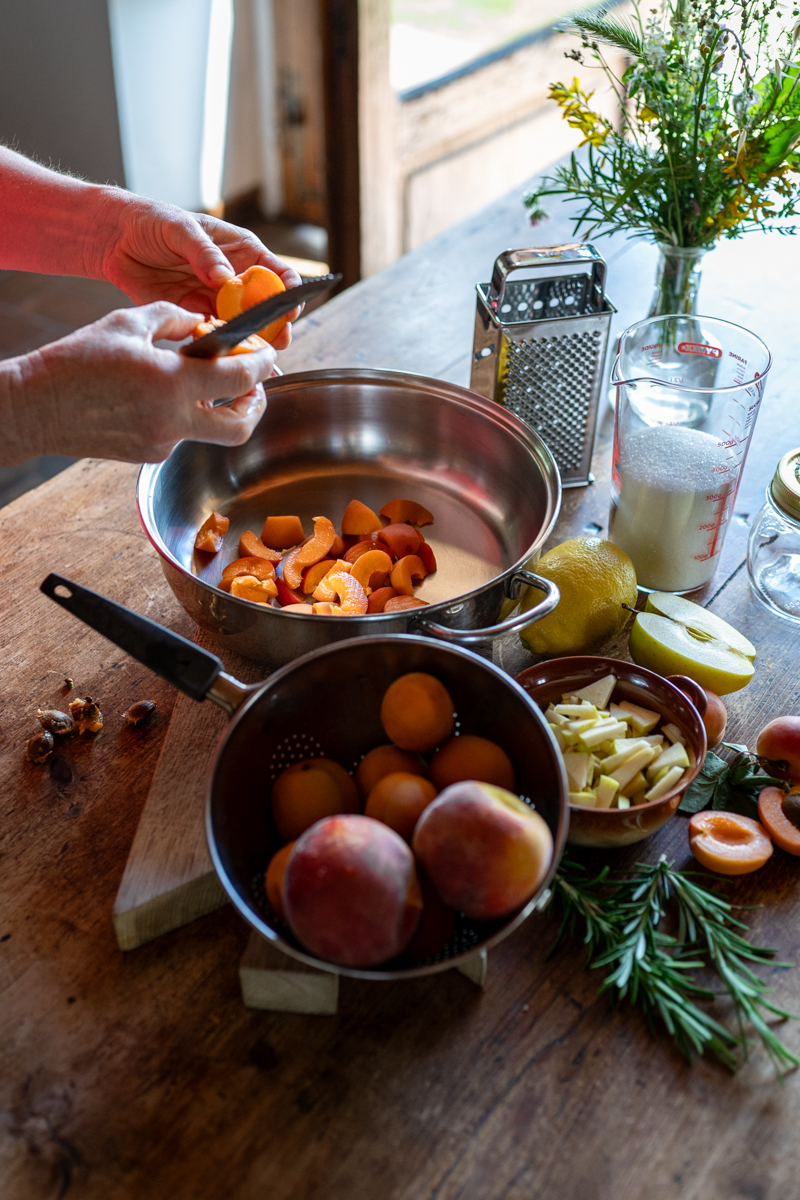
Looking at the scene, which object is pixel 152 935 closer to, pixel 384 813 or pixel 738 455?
pixel 384 813

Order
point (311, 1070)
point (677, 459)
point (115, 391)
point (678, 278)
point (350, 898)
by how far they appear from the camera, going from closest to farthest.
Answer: point (350, 898) → point (311, 1070) → point (115, 391) → point (677, 459) → point (678, 278)

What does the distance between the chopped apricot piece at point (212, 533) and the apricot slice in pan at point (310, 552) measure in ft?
0.35

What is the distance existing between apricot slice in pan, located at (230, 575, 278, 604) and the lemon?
330mm

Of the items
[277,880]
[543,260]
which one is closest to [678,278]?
[543,260]

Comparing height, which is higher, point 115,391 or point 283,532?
point 115,391

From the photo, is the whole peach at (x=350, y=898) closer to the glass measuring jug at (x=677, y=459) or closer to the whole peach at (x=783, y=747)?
the whole peach at (x=783, y=747)

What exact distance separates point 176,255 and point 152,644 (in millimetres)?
690

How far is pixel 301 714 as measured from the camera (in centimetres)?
87

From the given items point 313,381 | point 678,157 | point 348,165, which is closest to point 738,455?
point 678,157

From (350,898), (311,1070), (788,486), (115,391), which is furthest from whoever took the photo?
(788,486)

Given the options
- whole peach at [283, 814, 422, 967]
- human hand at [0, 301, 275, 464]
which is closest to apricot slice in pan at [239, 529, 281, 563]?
human hand at [0, 301, 275, 464]

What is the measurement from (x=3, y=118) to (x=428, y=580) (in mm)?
3563

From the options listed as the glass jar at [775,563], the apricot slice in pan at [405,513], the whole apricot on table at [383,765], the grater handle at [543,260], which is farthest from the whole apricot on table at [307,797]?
the grater handle at [543,260]

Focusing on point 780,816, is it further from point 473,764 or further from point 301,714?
point 301,714
